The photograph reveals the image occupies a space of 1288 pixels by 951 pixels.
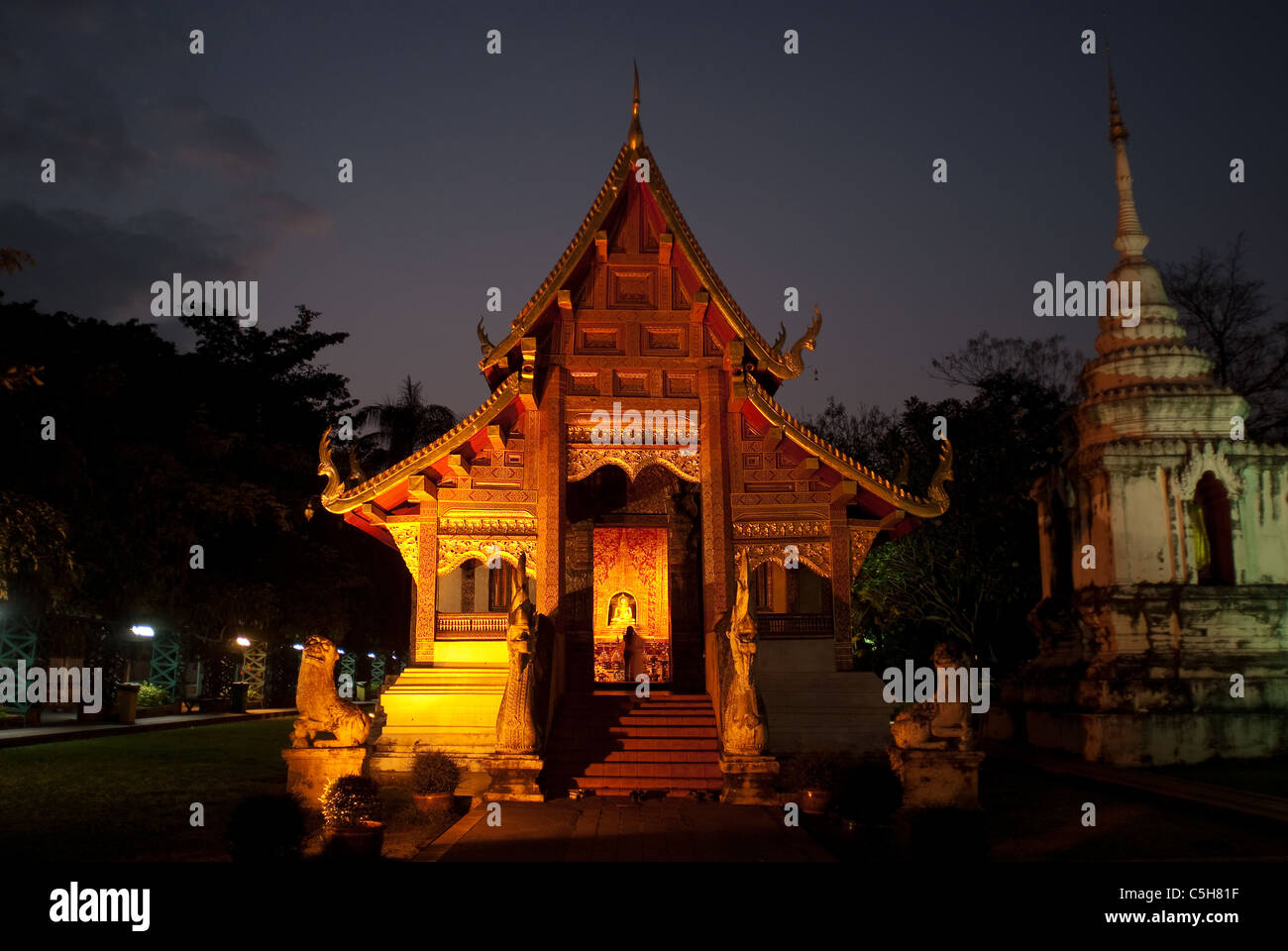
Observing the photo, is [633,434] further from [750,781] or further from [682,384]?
[750,781]

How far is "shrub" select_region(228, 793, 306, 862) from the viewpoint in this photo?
23.2 ft

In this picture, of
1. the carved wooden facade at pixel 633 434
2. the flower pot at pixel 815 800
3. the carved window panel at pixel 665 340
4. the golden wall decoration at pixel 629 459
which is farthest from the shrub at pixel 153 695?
the flower pot at pixel 815 800

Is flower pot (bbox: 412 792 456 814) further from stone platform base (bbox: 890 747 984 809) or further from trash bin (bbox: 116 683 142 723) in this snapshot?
trash bin (bbox: 116 683 142 723)

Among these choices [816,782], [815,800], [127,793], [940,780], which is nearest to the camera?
[940,780]

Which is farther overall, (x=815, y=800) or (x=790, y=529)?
(x=790, y=529)

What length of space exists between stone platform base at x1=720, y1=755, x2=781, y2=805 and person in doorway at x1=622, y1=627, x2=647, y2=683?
7.77 meters

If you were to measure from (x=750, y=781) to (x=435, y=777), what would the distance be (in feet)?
10.8

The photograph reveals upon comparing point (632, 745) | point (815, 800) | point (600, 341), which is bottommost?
point (815, 800)

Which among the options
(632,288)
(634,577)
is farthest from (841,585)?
(634,577)

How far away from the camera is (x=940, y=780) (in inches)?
338

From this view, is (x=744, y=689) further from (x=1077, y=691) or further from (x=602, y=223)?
(x=1077, y=691)

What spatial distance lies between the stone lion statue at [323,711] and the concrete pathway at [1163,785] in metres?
8.92

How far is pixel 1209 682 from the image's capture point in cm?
1631

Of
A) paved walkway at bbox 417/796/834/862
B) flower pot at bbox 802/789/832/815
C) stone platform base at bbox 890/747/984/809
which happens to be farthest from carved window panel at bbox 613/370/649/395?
stone platform base at bbox 890/747/984/809
